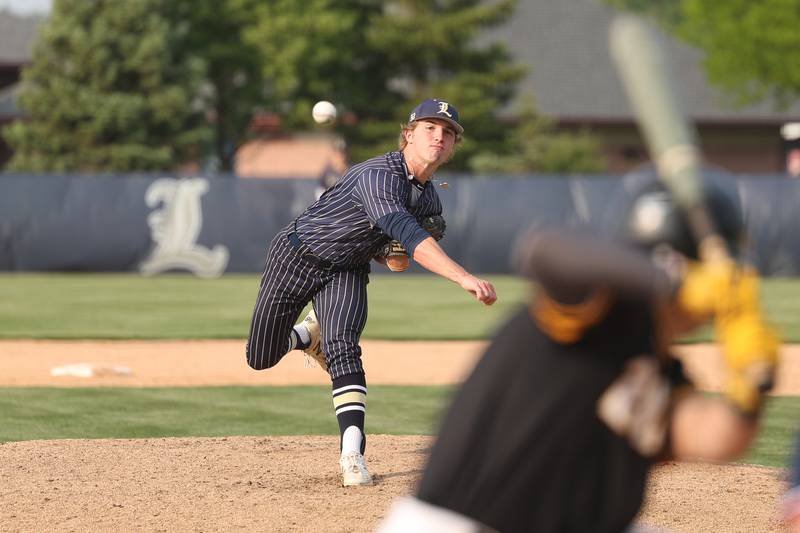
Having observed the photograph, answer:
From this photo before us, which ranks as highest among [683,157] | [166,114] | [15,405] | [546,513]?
[166,114]

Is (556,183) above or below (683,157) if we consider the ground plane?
above

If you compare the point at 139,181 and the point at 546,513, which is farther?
the point at 139,181

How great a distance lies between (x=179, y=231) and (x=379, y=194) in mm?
17717

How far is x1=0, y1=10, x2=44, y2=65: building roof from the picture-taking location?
44625 millimetres

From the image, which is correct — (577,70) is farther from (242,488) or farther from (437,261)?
(437,261)

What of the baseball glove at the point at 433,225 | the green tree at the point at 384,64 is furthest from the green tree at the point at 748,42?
the baseball glove at the point at 433,225

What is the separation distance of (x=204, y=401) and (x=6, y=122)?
35.6 m

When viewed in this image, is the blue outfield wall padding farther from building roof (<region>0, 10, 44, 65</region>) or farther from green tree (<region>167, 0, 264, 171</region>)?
building roof (<region>0, 10, 44, 65</region>)

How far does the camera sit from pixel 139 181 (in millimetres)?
23172

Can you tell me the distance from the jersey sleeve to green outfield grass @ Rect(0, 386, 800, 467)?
1.86 metres

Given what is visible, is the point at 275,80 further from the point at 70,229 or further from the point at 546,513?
the point at 546,513

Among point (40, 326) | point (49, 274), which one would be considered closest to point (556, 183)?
point (49, 274)

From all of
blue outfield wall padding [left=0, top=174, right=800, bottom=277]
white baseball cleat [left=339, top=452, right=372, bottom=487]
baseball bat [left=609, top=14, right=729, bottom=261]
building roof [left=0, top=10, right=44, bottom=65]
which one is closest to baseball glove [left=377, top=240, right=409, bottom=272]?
white baseball cleat [left=339, top=452, right=372, bottom=487]

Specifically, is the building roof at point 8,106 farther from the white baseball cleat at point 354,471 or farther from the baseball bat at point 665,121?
the baseball bat at point 665,121
